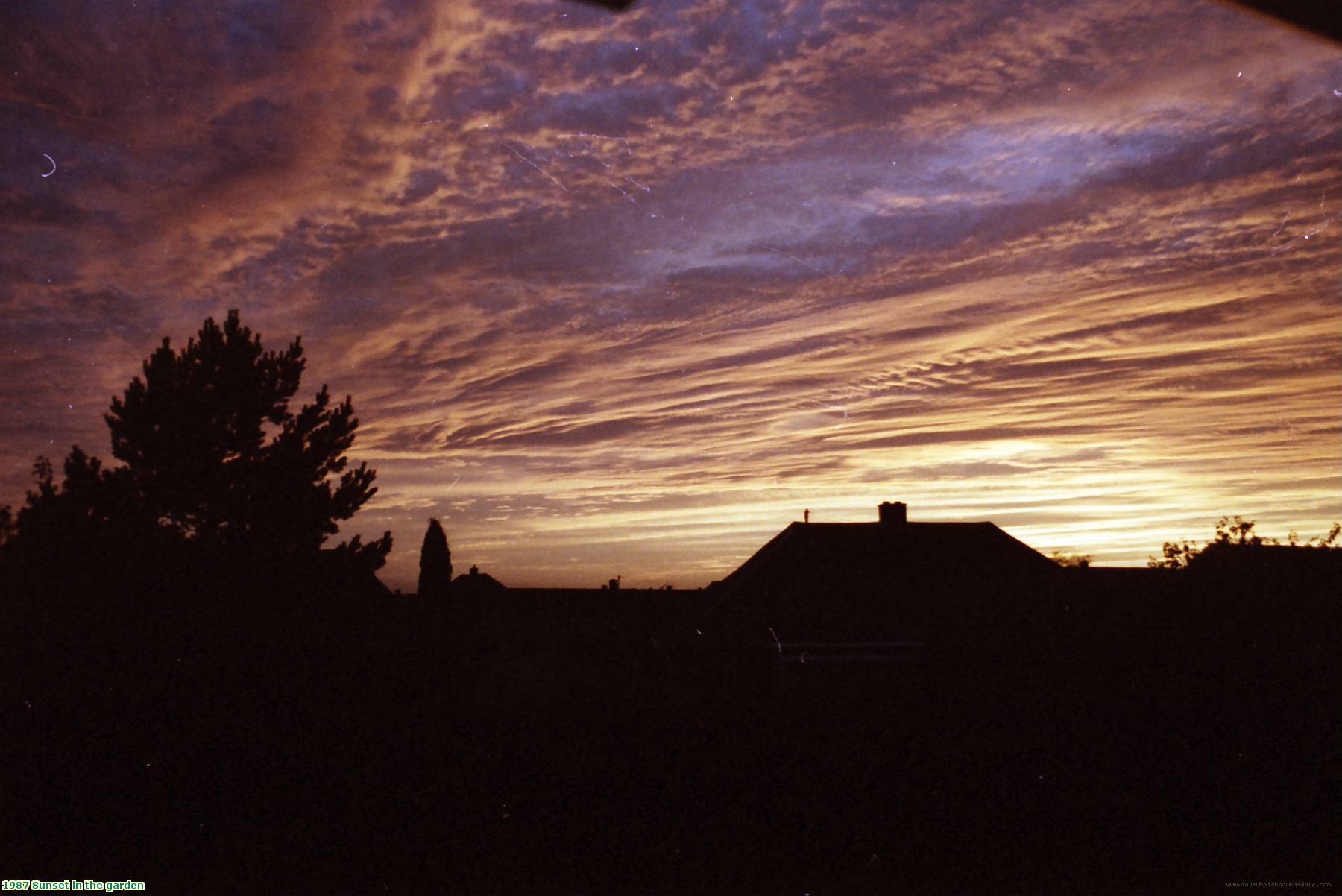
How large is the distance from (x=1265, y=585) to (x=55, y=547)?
72.3 ft

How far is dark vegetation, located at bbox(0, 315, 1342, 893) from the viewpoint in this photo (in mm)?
12195

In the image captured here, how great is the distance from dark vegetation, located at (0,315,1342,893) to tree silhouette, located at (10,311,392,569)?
2.6 inches

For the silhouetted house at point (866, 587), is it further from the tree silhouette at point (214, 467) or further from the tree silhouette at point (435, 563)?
the tree silhouette at point (435, 563)

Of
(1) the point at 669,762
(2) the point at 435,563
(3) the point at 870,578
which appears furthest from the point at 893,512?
(2) the point at 435,563

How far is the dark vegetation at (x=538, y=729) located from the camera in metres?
12.2

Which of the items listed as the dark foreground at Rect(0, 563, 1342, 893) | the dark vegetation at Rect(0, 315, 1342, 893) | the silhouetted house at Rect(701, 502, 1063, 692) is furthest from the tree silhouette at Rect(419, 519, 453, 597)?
the dark foreground at Rect(0, 563, 1342, 893)

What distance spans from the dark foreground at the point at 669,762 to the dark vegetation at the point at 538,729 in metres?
0.05

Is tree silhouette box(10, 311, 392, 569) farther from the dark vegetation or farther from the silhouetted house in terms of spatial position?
the silhouetted house

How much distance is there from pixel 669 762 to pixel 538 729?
272 centimetres

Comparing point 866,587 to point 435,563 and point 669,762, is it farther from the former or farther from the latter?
point 435,563

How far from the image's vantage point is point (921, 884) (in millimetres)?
10758

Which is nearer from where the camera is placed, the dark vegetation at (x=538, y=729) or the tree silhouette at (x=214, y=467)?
the dark vegetation at (x=538, y=729)

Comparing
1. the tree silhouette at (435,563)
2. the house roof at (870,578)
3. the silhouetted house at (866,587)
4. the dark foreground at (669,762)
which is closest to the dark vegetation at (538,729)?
the dark foreground at (669,762)

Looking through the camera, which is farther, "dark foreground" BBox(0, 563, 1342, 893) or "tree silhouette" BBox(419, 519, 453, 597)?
"tree silhouette" BBox(419, 519, 453, 597)
